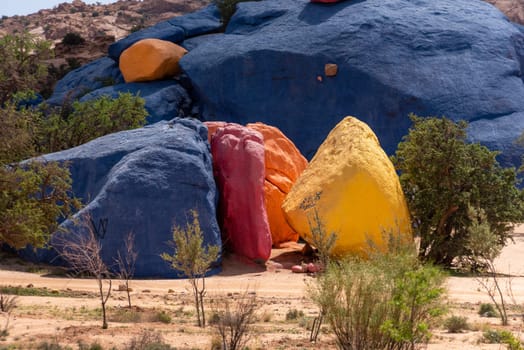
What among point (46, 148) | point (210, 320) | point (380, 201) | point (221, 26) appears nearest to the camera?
point (210, 320)

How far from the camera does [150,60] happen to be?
3241 centimetres

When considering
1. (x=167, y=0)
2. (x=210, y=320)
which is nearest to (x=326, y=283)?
(x=210, y=320)

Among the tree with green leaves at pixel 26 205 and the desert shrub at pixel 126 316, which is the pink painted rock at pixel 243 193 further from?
the desert shrub at pixel 126 316

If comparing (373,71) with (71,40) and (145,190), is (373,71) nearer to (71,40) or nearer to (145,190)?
(145,190)

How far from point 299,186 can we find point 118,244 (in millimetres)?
4725

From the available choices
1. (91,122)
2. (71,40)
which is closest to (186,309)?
(91,122)

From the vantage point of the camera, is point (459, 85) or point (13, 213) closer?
point (13, 213)

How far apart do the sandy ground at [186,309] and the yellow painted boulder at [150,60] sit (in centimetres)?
1411

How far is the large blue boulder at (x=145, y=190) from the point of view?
57.0 feet

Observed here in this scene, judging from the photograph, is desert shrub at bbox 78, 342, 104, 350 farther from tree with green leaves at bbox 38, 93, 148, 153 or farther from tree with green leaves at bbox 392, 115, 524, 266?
tree with green leaves at bbox 38, 93, 148, 153

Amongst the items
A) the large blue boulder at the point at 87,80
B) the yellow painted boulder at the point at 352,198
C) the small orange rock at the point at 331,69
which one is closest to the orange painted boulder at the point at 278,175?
the yellow painted boulder at the point at 352,198

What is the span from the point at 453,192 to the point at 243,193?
502cm

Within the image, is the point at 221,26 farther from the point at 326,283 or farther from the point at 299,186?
the point at 326,283

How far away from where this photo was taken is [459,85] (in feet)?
89.5
